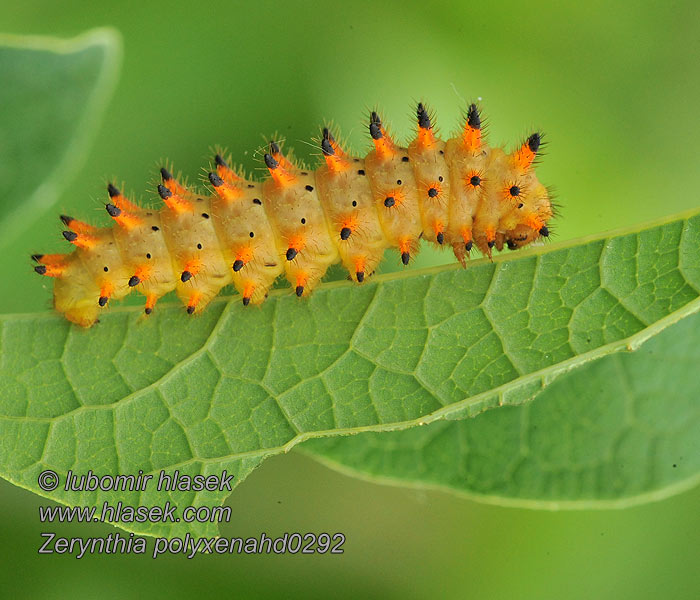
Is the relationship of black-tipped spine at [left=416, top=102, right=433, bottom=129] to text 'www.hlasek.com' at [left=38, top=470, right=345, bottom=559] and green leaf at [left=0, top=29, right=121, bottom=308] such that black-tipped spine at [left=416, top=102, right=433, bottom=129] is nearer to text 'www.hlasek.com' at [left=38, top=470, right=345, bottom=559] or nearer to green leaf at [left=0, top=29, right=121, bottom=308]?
green leaf at [left=0, top=29, right=121, bottom=308]

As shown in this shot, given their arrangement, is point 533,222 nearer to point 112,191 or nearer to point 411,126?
point 411,126

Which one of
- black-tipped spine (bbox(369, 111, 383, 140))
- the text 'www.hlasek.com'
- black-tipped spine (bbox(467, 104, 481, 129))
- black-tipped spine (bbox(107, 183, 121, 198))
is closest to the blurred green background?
the text 'www.hlasek.com'

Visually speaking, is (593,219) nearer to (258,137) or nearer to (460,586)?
(258,137)

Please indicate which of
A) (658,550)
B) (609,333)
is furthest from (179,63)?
(658,550)

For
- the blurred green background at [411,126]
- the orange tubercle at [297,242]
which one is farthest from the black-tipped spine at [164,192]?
the orange tubercle at [297,242]

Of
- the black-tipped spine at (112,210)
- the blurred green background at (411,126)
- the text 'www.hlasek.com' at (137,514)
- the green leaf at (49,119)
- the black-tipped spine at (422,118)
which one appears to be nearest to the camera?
the text 'www.hlasek.com' at (137,514)

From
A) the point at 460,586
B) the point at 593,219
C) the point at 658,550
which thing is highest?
the point at 593,219

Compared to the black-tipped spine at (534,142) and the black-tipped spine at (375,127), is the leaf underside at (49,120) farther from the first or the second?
the black-tipped spine at (534,142)
